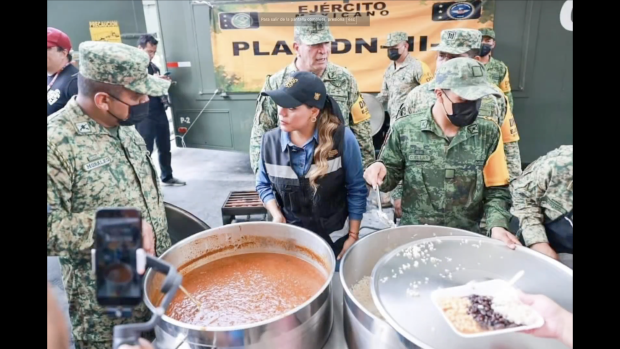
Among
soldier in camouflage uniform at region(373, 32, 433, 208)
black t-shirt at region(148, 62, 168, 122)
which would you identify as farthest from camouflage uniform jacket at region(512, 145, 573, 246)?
black t-shirt at region(148, 62, 168, 122)

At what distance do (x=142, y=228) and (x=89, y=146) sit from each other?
36 centimetres

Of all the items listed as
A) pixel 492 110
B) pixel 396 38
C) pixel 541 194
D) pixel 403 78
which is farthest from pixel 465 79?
pixel 396 38

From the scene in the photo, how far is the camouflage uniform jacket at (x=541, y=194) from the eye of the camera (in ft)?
3.25

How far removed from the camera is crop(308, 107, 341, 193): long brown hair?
1518 mm

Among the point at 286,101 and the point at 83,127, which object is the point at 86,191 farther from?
Result: the point at 286,101

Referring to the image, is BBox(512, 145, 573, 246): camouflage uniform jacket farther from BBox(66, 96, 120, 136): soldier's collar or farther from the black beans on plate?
BBox(66, 96, 120, 136): soldier's collar

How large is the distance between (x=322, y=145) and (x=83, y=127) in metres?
0.90

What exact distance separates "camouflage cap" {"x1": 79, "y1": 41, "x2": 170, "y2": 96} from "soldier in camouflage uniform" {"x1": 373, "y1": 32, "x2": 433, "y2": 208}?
2873 mm

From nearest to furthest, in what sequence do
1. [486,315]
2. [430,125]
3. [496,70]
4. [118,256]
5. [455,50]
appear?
[118,256] < [486,315] < [430,125] < [455,50] < [496,70]

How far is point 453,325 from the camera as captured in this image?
0.76 m

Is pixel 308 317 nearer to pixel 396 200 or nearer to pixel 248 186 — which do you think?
pixel 396 200

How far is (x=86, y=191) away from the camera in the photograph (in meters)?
0.82
